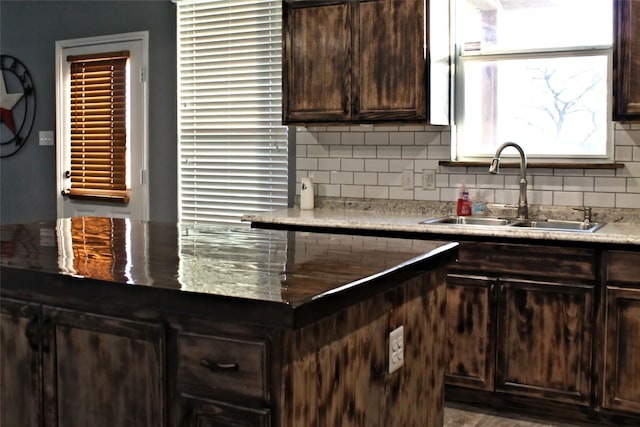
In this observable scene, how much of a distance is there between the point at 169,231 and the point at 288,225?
1392 mm

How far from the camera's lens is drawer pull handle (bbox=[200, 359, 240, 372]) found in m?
1.69

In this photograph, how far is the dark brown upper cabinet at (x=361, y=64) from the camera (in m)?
4.09

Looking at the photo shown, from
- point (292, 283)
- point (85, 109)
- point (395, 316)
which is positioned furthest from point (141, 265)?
point (85, 109)

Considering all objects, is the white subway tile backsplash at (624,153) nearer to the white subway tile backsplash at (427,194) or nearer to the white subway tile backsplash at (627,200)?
the white subway tile backsplash at (627,200)

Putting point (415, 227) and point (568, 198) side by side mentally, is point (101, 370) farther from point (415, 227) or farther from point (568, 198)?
point (568, 198)

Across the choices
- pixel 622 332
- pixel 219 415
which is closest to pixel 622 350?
pixel 622 332

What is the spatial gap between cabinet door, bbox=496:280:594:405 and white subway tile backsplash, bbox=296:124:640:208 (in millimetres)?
788

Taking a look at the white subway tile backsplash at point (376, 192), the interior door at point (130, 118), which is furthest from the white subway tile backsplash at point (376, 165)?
the interior door at point (130, 118)

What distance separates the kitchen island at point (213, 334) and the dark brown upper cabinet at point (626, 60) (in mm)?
1718

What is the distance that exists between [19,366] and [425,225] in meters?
2.21

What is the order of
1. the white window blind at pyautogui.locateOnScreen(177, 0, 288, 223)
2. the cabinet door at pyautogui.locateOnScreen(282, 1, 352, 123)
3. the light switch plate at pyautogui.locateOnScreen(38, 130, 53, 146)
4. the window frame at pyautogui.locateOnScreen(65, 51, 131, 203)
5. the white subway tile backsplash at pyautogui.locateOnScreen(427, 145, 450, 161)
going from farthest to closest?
the light switch plate at pyautogui.locateOnScreen(38, 130, 53, 146), the window frame at pyautogui.locateOnScreen(65, 51, 131, 203), the white window blind at pyautogui.locateOnScreen(177, 0, 288, 223), the white subway tile backsplash at pyautogui.locateOnScreen(427, 145, 450, 161), the cabinet door at pyautogui.locateOnScreen(282, 1, 352, 123)

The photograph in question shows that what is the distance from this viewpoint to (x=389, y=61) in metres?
4.14

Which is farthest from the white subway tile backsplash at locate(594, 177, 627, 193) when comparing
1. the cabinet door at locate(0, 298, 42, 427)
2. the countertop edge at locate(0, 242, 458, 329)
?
the cabinet door at locate(0, 298, 42, 427)

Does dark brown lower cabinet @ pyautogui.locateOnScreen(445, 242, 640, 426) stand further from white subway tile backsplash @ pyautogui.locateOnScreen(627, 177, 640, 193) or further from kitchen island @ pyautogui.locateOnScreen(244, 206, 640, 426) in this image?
white subway tile backsplash @ pyautogui.locateOnScreen(627, 177, 640, 193)
